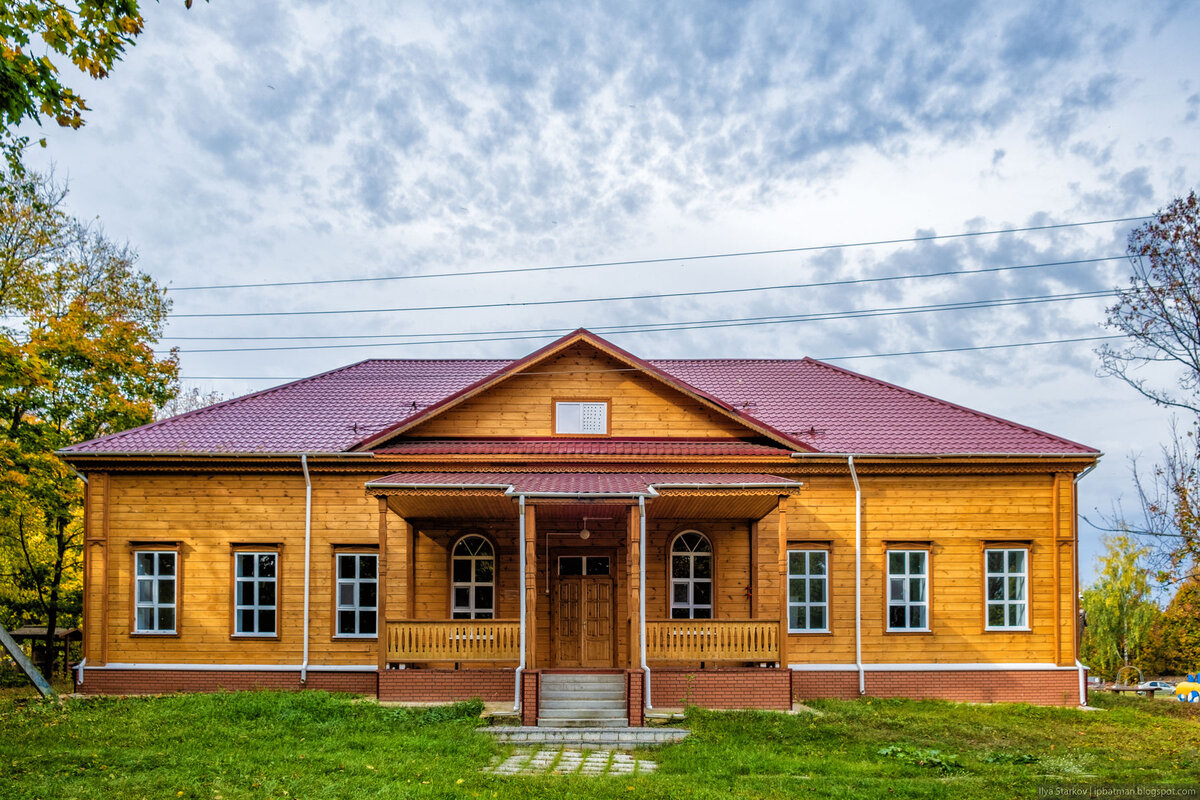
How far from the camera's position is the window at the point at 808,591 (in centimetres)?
1703

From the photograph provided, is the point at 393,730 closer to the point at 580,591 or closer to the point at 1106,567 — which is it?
the point at 580,591

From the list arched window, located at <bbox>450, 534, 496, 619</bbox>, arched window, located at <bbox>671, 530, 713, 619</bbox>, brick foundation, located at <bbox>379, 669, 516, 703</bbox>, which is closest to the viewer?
brick foundation, located at <bbox>379, 669, 516, 703</bbox>

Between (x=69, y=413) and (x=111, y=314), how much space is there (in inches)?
138

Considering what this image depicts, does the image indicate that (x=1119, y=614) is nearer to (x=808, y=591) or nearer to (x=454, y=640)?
(x=808, y=591)

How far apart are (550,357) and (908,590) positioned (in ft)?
25.9

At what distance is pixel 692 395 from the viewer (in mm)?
17000

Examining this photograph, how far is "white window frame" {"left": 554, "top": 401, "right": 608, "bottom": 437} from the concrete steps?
4.71 metres

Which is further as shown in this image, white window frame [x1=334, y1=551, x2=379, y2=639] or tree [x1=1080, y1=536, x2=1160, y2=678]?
tree [x1=1080, y1=536, x2=1160, y2=678]

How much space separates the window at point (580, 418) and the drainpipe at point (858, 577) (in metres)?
4.59

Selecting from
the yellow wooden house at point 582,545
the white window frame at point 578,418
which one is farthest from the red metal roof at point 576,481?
the white window frame at point 578,418

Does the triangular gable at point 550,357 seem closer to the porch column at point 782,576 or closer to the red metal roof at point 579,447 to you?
the red metal roof at point 579,447

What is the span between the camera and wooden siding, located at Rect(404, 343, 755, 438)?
57.4 ft

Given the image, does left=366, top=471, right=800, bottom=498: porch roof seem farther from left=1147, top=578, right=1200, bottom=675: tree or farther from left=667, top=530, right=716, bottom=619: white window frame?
left=1147, top=578, right=1200, bottom=675: tree

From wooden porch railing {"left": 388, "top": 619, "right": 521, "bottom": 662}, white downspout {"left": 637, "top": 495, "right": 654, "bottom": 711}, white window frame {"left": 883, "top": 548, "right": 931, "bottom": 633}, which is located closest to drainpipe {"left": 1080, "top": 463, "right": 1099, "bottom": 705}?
white window frame {"left": 883, "top": 548, "right": 931, "bottom": 633}
